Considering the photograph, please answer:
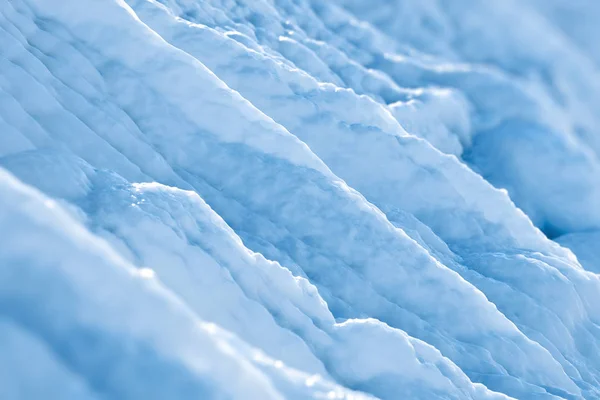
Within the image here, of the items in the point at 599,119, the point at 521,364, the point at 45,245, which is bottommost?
the point at 45,245

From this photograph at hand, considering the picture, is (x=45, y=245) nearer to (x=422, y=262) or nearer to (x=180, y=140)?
(x=180, y=140)

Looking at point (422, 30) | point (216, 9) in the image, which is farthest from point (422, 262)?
point (422, 30)

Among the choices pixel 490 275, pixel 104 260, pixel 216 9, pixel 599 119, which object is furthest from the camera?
pixel 599 119

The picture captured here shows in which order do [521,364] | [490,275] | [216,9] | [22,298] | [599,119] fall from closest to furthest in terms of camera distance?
[22,298]
[521,364]
[490,275]
[216,9]
[599,119]

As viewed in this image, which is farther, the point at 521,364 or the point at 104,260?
the point at 521,364

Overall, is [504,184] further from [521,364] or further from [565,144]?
[521,364]

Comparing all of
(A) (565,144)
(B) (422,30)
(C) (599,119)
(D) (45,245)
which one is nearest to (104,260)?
(D) (45,245)

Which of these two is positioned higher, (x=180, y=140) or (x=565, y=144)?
(x=565, y=144)
